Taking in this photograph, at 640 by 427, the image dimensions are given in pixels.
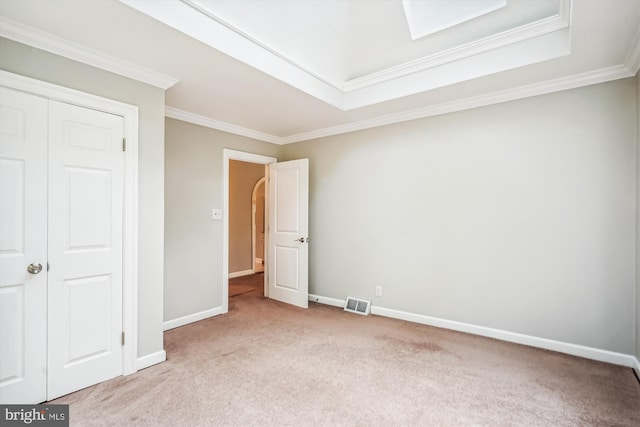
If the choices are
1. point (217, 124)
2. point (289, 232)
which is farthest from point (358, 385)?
point (217, 124)

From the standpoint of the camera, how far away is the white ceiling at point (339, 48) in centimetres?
200

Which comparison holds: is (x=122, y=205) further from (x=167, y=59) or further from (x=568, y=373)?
(x=568, y=373)

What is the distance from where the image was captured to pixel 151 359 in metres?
2.63

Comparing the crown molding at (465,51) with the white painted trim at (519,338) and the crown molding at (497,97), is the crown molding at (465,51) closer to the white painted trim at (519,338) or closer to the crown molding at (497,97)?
the crown molding at (497,97)

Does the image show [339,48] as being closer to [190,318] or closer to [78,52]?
[78,52]

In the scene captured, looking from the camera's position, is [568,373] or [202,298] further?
[202,298]

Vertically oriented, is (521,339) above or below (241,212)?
below

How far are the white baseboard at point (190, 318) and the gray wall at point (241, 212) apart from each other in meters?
2.54

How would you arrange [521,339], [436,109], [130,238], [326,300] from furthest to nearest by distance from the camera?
1. [326,300]
2. [436,109]
3. [521,339]
4. [130,238]

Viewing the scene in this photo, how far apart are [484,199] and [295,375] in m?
2.47

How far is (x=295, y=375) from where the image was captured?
248 centimetres

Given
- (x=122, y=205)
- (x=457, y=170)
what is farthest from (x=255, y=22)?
(x=457, y=170)

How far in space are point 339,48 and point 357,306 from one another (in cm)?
301

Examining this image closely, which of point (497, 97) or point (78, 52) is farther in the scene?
point (497, 97)
